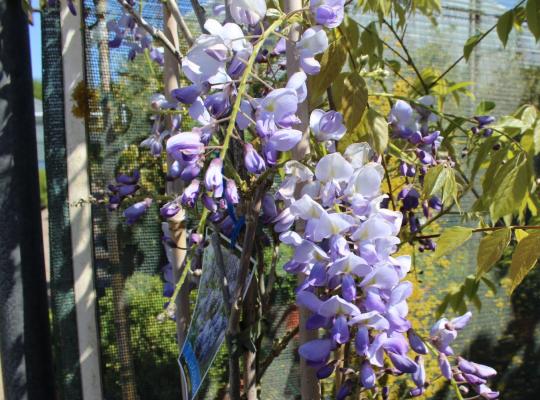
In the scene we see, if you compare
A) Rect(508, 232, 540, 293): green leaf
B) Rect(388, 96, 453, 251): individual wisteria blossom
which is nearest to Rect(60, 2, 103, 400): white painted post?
Rect(388, 96, 453, 251): individual wisteria blossom

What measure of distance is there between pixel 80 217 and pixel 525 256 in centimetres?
124

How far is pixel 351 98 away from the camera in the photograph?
2.42 ft

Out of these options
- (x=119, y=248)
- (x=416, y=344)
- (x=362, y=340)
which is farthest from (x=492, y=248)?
(x=119, y=248)

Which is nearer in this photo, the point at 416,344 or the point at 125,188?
the point at 416,344

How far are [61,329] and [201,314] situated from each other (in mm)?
962

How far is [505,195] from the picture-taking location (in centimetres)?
83

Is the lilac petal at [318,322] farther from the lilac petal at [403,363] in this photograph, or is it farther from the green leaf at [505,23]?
the green leaf at [505,23]

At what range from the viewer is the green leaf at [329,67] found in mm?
711

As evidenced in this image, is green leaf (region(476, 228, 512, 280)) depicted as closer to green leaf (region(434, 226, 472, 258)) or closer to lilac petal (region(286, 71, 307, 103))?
green leaf (region(434, 226, 472, 258))

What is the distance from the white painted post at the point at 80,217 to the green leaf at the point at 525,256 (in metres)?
1.18

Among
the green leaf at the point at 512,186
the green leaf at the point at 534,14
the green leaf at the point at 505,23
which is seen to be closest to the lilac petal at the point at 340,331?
the green leaf at the point at 512,186

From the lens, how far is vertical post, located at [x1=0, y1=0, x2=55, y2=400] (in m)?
1.26

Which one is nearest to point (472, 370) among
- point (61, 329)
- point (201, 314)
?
point (201, 314)

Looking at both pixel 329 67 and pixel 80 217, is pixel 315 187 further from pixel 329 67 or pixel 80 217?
pixel 80 217
